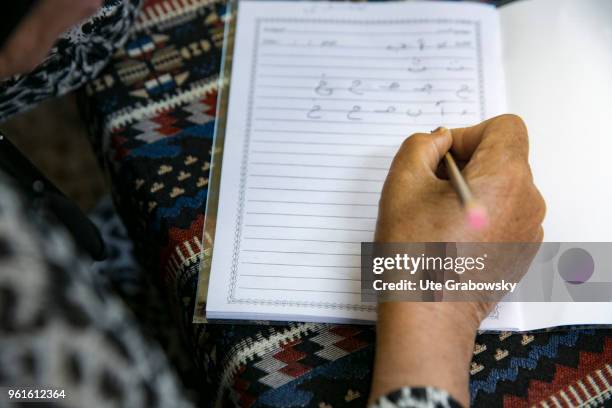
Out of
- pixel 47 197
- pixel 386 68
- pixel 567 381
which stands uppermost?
pixel 386 68

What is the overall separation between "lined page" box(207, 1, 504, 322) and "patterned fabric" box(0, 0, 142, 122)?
0.48ft

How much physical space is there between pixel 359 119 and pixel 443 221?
0.63ft

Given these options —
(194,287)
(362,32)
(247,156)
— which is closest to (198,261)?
(194,287)

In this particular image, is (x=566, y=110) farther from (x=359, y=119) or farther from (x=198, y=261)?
(x=198, y=261)

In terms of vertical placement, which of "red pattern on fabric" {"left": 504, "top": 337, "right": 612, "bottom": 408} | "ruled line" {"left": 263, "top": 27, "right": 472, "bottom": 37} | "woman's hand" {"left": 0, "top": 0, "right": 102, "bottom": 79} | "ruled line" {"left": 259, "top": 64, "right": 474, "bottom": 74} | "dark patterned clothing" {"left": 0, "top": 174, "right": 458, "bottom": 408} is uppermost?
"ruled line" {"left": 263, "top": 27, "right": 472, "bottom": 37}

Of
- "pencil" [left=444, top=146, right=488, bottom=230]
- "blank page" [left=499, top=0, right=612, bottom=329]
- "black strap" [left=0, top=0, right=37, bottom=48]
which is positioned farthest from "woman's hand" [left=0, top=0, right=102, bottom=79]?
"blank page" [left=499, top=0, right=612, bottom=329]

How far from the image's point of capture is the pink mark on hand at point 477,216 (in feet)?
1.68

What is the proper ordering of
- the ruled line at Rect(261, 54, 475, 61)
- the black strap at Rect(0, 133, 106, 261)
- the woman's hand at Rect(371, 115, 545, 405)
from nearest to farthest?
the woman's hand at Rect(371, 115, 545, 405) → the black strap at Rect(0, 133, 106, 261) → the ruled line at Rect(261, 54, 475, 61)

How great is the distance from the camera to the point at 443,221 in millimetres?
538

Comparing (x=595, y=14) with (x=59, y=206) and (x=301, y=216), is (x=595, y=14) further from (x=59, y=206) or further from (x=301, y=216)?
(x=59, y=206)

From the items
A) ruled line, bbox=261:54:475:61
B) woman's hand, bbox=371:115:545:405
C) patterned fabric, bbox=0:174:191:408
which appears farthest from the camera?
ruled line, bbox=261:54:475:61

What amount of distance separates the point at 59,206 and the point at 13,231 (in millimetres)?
212

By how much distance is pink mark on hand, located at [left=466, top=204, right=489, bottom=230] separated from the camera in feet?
1.68

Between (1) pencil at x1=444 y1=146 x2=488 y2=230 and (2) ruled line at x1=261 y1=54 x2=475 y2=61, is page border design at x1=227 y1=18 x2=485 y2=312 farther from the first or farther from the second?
(1) pencil at x1=444 y1=146 x2=488 y2=230
